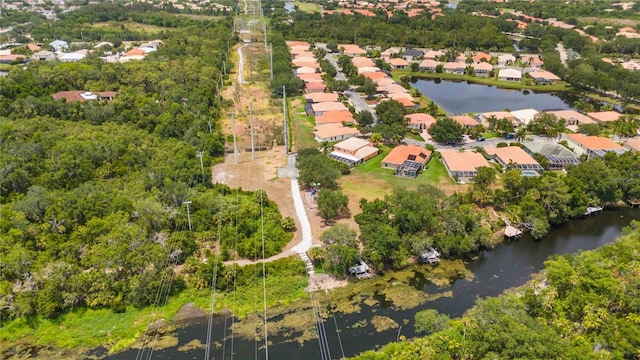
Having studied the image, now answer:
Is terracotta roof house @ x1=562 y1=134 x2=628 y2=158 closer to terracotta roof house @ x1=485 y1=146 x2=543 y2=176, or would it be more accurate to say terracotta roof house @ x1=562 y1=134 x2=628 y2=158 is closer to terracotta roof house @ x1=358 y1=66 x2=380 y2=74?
terracotta roof house @ x1=485 y1=146 x2=543 y2=176

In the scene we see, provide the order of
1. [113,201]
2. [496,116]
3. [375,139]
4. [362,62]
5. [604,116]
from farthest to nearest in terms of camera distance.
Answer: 1. [362,62]
2. [604,116]
3. [496,116]
4. [375,139]
5. [113,201]

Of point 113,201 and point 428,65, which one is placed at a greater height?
point 428,65

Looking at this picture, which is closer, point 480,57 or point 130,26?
point 480,57

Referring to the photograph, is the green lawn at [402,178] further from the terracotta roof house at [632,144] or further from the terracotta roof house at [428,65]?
the terracotta roof house at [428,65]

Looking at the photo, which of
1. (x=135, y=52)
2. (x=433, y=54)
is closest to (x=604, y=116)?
(x=433, y=54)

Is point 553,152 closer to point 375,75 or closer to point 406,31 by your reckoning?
point 375,75

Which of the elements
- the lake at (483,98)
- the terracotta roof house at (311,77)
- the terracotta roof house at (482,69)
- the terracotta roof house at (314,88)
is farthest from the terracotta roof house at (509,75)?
the terracotta roof house at (314,88)
